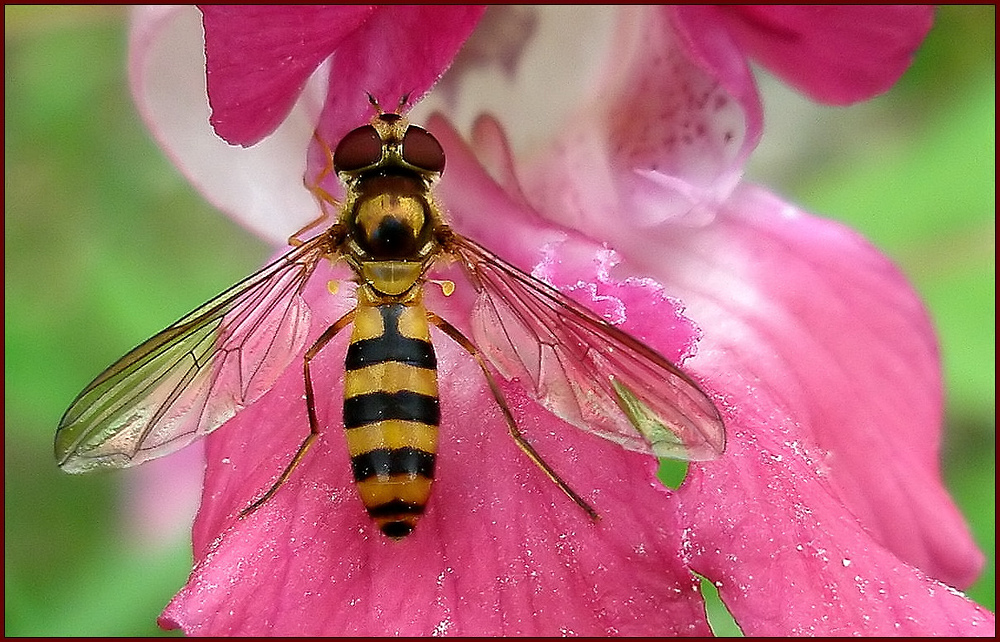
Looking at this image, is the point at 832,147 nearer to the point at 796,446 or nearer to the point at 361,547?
the point at 796,446

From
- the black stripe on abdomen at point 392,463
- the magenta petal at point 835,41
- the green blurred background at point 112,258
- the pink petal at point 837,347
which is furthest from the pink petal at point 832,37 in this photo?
the green blurred background at point 112,258

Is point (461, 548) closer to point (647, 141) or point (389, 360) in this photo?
point (389, 360)

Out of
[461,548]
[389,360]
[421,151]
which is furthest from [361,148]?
[461,548]

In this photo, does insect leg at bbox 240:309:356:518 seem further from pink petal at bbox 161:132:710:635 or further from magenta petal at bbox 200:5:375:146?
magenta petal at bbox 200:5:375:146

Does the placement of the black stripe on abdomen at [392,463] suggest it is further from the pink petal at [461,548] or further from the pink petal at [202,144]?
the pink petal at [202,144]

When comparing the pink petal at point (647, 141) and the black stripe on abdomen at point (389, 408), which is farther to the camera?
the pink petal at point (647, 141)

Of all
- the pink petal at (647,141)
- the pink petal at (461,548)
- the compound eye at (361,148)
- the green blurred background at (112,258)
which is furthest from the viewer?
the green blurred background at (112,258)
